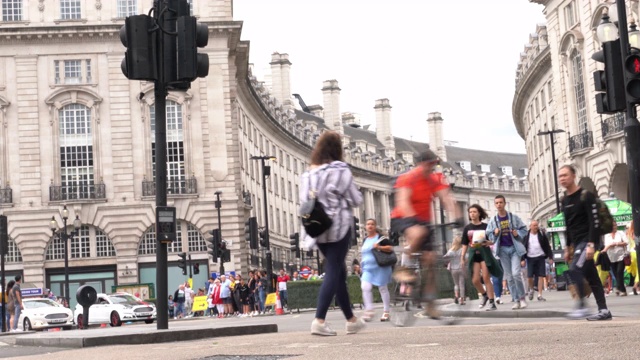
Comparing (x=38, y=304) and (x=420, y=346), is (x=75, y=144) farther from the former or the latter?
(x=420, y=346)

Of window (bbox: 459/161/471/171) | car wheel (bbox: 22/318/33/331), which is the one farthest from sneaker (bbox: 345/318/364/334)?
window (bbox: 459/161/471/171)

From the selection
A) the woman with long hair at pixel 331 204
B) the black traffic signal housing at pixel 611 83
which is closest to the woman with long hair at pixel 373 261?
the black traffic signal housing at pixel 611 83

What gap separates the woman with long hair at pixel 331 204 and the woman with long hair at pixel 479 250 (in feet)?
23.9

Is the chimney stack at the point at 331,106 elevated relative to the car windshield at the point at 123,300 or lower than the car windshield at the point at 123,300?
elevated

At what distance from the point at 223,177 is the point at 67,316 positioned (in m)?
25.3

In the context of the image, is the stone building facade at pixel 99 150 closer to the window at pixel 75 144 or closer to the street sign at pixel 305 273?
the window at pixel 75 144

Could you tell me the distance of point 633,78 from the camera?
1482 cm

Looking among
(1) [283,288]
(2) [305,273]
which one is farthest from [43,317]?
(2) [305,273]

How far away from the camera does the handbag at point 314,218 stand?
11.4 meters

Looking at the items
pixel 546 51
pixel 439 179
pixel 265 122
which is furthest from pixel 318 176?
pixel 265 122

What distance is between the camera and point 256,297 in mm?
46562

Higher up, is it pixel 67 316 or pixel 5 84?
pixel 5 84

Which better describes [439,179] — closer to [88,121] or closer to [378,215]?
[88,121]

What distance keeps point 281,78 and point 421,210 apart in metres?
95.9
